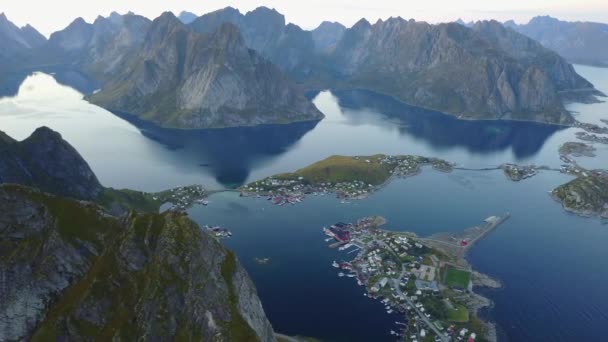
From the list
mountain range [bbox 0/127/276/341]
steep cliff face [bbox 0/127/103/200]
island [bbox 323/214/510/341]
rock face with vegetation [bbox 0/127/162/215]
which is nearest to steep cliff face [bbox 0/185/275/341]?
→ mountain range [bbox 0/127/276/341]

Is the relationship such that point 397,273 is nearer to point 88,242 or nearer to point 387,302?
point 387,302

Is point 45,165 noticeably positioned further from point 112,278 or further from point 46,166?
point 112,278

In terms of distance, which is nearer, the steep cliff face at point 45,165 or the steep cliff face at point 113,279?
the steep cliff face at point 113,279

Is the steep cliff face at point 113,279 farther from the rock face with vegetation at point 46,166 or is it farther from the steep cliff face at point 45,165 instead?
the rock face with vegetation at point 46,166

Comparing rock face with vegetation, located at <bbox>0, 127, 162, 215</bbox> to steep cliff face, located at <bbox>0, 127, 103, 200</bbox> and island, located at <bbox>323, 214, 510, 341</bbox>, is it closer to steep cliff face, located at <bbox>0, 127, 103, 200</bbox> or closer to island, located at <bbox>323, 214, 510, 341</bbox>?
steep cliff face, located at <bbox>0, 127, 103, 200</bbox>

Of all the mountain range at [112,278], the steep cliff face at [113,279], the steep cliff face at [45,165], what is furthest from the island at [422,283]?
the steep cliff face at [45,165]

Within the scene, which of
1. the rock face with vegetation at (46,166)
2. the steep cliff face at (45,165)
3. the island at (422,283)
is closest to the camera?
the island at (422,283)

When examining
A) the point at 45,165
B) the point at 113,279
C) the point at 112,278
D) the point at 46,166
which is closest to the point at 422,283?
the point at 113,279
